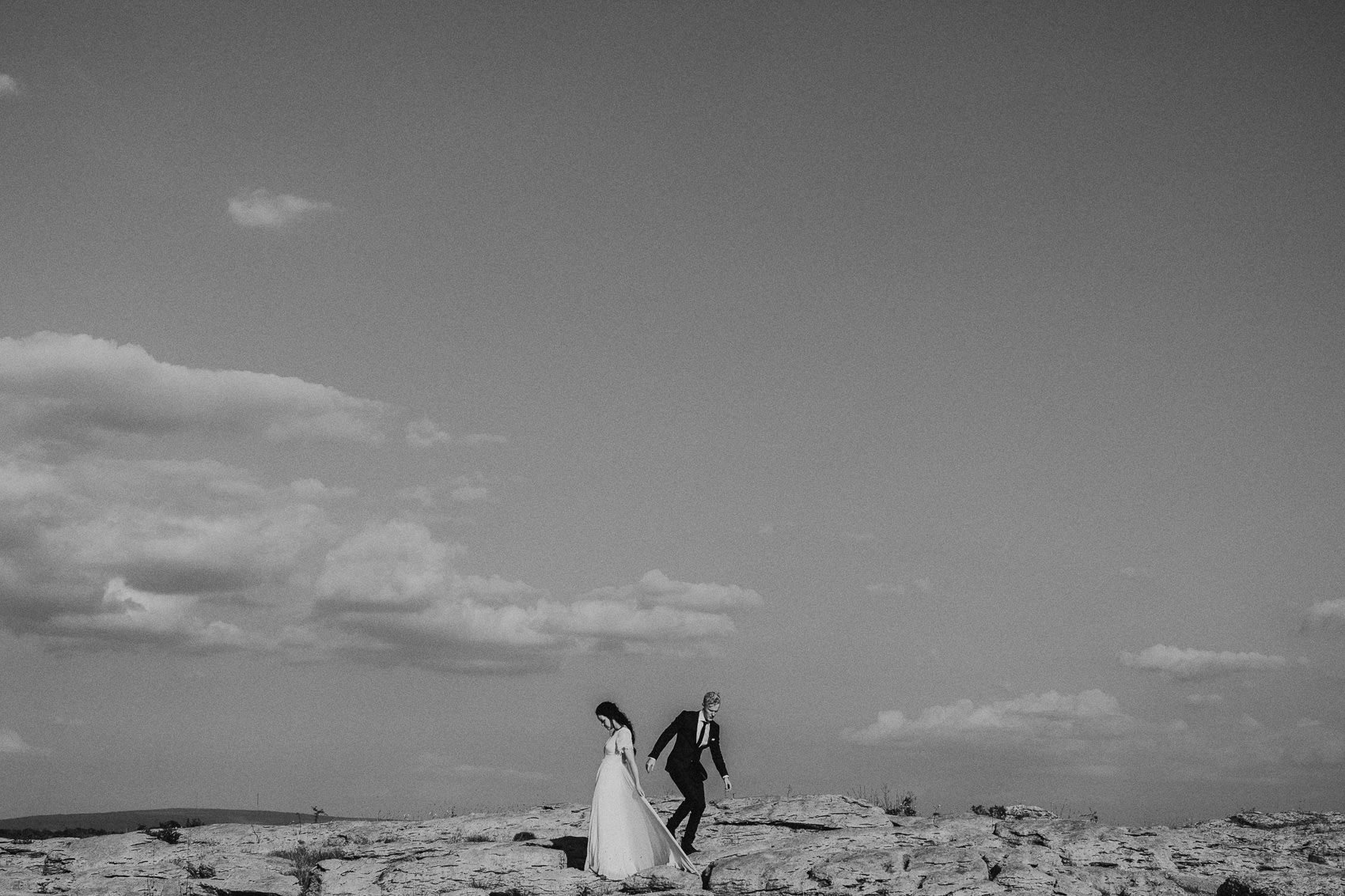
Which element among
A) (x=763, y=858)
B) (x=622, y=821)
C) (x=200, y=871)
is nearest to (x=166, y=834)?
(x=200, y=871)

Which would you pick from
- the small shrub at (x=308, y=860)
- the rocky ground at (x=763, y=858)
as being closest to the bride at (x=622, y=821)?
the rocky ground at (x=763, y=858)

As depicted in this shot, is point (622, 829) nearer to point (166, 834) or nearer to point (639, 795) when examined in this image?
point (639, 795)

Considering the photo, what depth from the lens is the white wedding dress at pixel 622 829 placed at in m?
21.6

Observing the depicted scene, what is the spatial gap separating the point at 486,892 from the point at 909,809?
11869 millimetres

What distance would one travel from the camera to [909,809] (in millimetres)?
28359

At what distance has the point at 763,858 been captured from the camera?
22047 millimetres

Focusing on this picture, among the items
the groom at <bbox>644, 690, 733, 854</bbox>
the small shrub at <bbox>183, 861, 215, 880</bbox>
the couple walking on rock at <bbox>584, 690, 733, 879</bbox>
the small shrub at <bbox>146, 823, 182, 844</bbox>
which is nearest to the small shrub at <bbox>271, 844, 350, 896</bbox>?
the small shrub at <bbox>183, 861, 215, 880</bbox>

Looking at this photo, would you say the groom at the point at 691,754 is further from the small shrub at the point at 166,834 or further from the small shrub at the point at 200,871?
the small shrub at the point at 166,834

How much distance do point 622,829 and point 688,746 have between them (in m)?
2.06

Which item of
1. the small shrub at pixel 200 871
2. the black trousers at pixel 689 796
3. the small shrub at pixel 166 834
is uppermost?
the black trousers at pixel 689 796

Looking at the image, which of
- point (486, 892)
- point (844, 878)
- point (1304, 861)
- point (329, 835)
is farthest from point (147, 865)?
point (1304, 861)

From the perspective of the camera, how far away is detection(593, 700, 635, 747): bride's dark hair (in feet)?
73.2

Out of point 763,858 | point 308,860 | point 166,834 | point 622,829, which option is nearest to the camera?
point 622,829

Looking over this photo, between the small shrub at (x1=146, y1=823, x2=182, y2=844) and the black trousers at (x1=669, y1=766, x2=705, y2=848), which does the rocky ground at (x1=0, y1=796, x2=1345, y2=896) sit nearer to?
the small shrub at (x1=146, y1=823, x2=182, y2=844)
